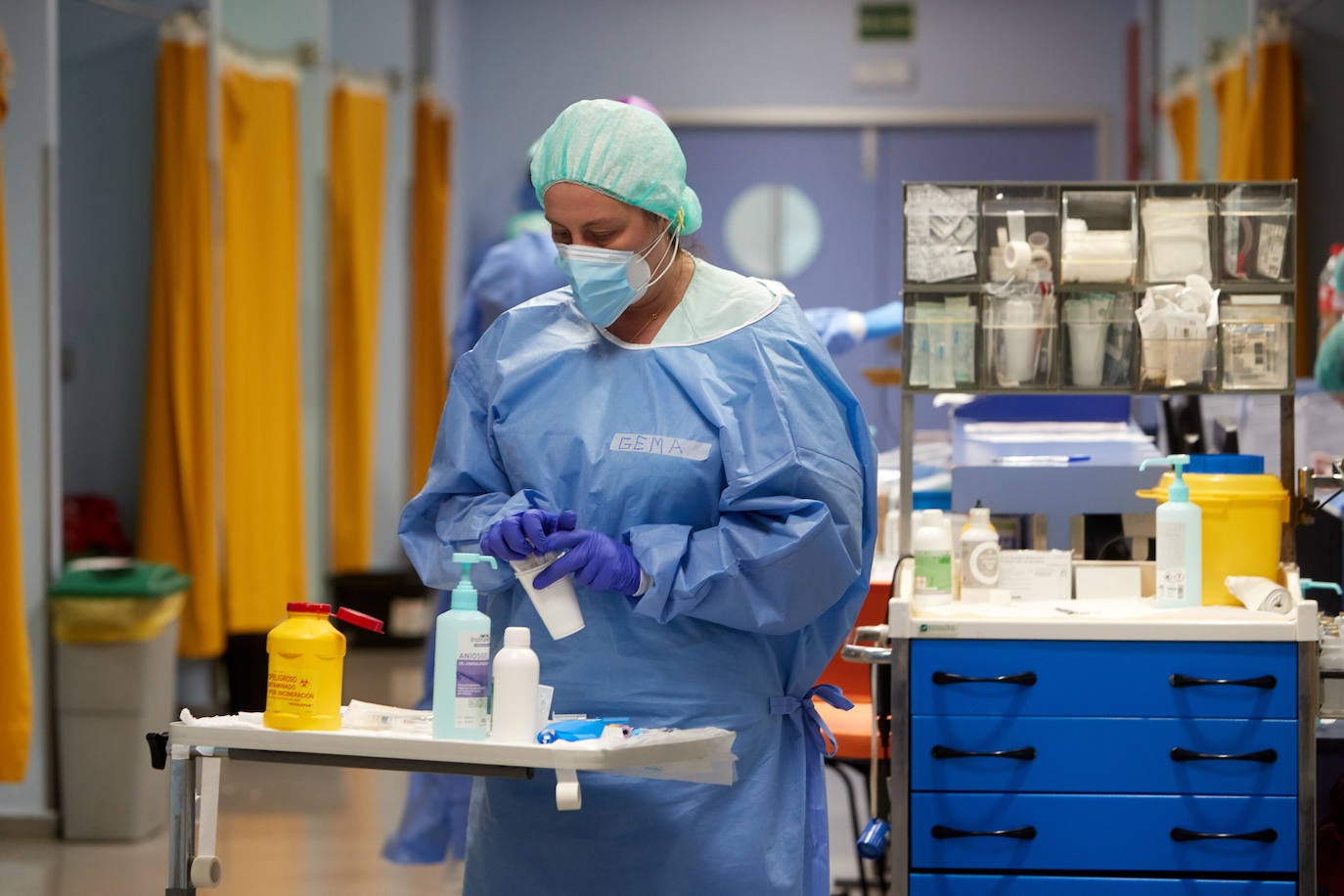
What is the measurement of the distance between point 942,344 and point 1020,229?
0.25 metres

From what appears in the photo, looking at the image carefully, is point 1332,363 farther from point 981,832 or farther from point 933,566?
point 981,832

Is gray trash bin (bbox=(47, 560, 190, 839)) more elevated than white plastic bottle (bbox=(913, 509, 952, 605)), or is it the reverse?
white plastic bottle (bbox=(913, 509, 952, 605))

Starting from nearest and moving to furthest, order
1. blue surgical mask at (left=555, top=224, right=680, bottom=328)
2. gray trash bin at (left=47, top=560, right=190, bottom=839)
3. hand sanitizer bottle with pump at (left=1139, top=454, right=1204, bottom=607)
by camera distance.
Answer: blue surgical mask at (left=555, top=224, right=680, bottom=328) < hand sanitizer bottle with pump at (left=1139, top=454, right=1204, bottom=607) < gray trash bin at (left=47, top=560, right=190, bottom=839)

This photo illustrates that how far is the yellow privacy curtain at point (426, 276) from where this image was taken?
7242 mm

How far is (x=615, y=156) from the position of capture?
6.46ft

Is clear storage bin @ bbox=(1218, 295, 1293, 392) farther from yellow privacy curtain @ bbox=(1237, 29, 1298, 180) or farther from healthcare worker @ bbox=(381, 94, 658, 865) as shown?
yellow privacy curtain @ bbox=(1237, 29, 1298, 180)

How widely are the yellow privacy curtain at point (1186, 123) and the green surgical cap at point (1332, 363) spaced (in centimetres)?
266

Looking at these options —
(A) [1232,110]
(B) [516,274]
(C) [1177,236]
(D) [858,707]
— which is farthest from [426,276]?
(C) [1177,236]

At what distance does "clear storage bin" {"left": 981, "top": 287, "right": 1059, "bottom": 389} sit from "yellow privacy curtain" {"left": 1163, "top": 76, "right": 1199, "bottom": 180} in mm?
3460

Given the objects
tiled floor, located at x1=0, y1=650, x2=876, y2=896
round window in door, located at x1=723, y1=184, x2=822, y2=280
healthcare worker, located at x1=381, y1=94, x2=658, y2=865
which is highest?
round window in door, located at x1=723, y1=184, x2=822, y2=280

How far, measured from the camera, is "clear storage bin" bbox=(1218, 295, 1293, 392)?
273 cm

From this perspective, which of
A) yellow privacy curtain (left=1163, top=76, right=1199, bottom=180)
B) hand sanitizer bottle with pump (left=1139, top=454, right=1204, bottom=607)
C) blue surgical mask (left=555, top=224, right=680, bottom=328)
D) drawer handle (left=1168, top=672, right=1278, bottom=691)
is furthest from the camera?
yellow privacy curtain (left=1163, top=76, right=1199, bottom=180)

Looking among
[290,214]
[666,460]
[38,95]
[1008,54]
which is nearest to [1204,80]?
[1008,54]

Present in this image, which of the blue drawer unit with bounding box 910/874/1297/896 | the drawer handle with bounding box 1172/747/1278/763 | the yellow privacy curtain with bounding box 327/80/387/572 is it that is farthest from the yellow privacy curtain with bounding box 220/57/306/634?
the drawer handle with bounding box 1172/747/1278/763
